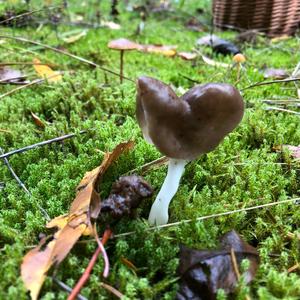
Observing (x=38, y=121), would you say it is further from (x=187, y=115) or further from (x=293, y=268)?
(x=293, y=268)

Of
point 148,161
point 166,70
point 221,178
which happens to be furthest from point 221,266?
point 166,70

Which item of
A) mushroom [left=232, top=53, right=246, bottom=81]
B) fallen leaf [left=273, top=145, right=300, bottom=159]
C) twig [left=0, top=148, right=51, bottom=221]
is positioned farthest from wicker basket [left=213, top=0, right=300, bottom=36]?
twig [left=0, top=148, right=51, bottom=221]

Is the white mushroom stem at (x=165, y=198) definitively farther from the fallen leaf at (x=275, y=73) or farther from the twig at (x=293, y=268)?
the fallen leaf at (x=275, y=73)

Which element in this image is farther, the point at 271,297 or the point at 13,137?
the point at 13,137

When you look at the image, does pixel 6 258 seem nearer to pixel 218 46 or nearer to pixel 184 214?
pixel 184 214

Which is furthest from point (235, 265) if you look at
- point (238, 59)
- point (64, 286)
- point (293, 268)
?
point (238, 59)

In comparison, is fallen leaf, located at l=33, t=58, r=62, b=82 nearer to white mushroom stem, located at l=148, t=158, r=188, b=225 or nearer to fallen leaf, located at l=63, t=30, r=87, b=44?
fallen leaf, located at l=63, t=30, r=87, b=44
